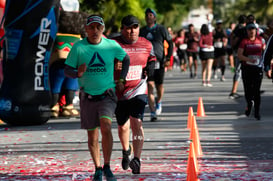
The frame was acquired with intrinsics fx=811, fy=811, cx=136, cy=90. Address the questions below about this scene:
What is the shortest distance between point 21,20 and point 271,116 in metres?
5.33

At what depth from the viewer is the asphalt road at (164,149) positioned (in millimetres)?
9234

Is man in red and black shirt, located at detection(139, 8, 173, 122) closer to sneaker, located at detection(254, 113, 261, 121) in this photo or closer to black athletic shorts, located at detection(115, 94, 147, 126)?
sneaker, located at detection(254, 113, 261, 121)

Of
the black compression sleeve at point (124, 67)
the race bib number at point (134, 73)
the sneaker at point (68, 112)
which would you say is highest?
the black compression sleeve at point (124, 67)

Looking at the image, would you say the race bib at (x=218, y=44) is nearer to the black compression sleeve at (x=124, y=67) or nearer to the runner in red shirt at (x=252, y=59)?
the runner in red shirt at (x=252, y=59)

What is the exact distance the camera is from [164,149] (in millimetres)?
11367

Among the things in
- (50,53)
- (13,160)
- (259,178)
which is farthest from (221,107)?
(259,178)

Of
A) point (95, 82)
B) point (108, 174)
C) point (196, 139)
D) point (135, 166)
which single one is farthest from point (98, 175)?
point (196, 139)

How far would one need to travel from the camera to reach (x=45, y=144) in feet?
40.4

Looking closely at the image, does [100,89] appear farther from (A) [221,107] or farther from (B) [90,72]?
(A) [221,107]

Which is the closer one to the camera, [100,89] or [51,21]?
[100,89]

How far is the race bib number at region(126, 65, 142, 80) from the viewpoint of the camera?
32.3 feet

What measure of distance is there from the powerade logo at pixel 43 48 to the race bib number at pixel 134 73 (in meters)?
5.01

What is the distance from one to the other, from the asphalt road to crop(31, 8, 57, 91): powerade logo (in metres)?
0.88

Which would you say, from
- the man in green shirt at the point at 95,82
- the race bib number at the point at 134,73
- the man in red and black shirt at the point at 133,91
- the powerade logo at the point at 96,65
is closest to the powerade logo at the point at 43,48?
the man in red and black shirt at the point at 133,91
